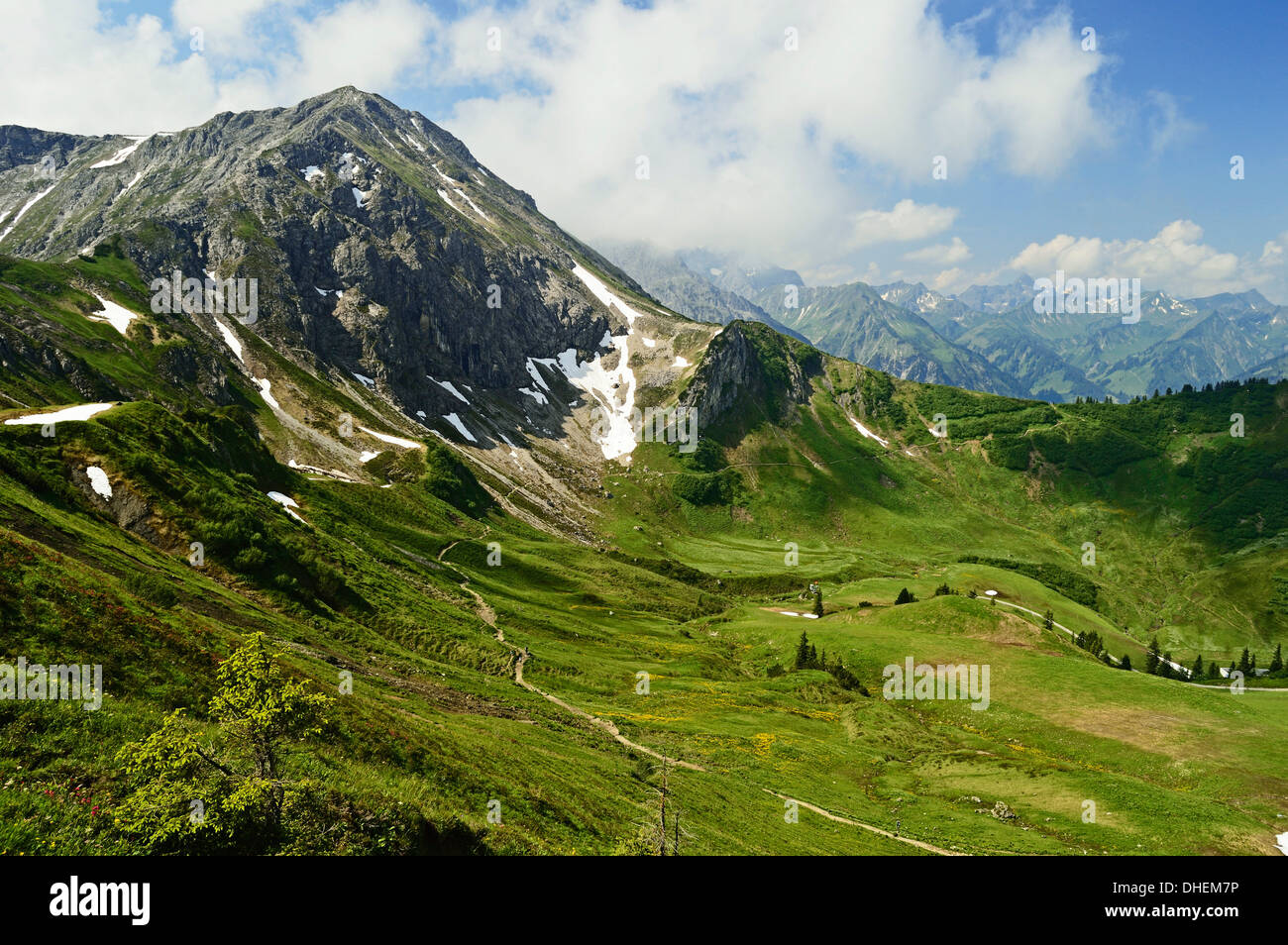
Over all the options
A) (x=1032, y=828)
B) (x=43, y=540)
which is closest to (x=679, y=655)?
(x=1032, y=828)

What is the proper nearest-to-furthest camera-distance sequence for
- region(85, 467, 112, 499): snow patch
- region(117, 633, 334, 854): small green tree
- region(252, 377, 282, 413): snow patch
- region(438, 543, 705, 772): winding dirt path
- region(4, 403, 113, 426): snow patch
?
region(117, 633, 334, 854): small green tree → region(438, 543, 705, 772): winding dirt path → region(85, 467, 112, 499): snow patch → region(4, 403, 113, 426): snow patch → region(252, 377, 282, 413): snow patch

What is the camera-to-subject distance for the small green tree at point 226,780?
1415 centimetres

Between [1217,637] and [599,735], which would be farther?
[1217,637]

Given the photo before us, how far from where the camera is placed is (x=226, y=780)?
16344mm

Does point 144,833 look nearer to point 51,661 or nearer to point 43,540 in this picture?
point 51,661

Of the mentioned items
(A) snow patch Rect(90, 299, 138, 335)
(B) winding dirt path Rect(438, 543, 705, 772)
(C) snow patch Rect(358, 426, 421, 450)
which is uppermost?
(A) snow patch Rect(90, 299, 138, 335)

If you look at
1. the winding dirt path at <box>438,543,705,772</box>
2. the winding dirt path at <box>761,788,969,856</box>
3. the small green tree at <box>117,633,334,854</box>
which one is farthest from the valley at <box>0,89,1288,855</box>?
the winding dirt path at <box>438,543,705,772</box>

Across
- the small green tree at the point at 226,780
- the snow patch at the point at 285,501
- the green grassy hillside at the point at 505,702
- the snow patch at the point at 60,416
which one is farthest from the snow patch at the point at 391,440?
the small green tree at the point at 226,780

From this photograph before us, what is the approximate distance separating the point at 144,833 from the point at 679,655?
9337cm

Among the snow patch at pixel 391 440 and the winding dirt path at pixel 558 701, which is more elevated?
the snow patch at pixel 391 440

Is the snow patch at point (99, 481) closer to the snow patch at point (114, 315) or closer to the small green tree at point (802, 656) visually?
the small green tree at point (802, 656)

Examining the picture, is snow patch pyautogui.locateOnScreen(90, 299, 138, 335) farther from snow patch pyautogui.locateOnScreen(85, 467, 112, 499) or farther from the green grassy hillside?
snow patch pyautogui.locateOnScreen(85, 467, 112, 499)

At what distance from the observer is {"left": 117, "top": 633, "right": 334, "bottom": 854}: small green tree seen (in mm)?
14148
